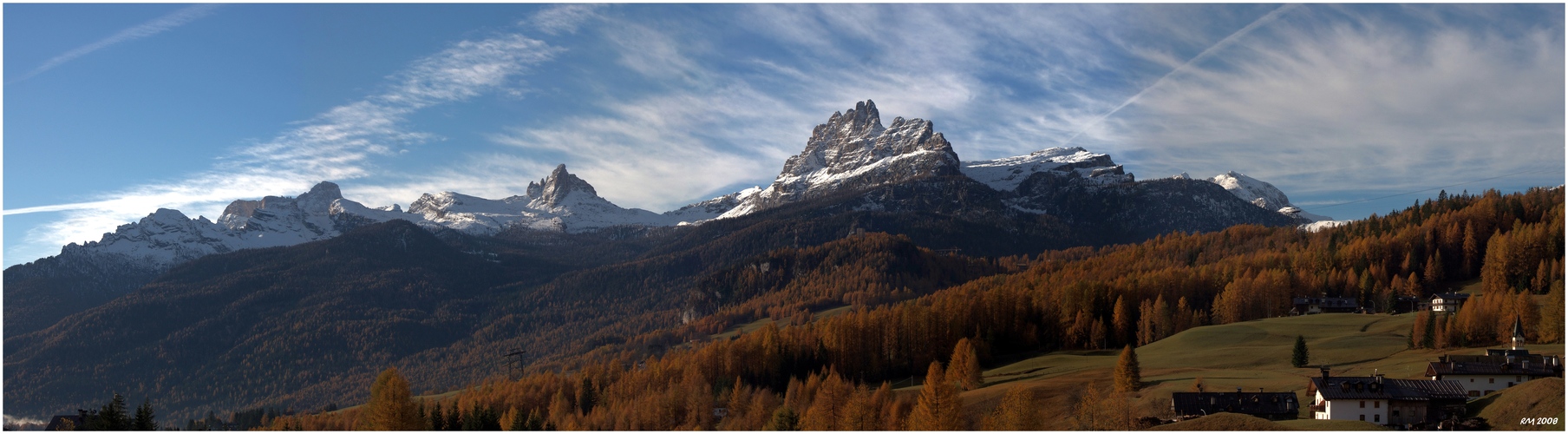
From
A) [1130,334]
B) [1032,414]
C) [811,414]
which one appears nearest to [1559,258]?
[1130,334]

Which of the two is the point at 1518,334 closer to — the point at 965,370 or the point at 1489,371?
the point at 1489,371

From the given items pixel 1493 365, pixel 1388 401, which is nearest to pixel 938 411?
pixel 1388 401

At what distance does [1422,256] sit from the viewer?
18900 centimetres

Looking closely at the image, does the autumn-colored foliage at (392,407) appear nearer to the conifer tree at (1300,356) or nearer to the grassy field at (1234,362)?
the grassy field at (1234,362)

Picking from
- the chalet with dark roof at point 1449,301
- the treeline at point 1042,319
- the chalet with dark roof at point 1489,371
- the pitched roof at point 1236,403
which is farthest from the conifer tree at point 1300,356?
the chalet with dark roof at point 1449,301

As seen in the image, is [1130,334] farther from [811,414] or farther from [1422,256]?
[811,414]

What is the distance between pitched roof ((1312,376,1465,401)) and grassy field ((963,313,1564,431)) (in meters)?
6.07

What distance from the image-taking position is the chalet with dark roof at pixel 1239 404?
94188 millimetres

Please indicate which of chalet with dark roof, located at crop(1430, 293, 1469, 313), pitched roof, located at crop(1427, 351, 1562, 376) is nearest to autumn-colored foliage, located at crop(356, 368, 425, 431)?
pitched roof, located at crop(1427, 351, 1562, 376)

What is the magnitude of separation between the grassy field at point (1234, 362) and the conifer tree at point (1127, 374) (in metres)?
1.54

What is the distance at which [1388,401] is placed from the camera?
91688 mm

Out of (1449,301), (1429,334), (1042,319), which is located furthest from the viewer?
(1042,319)

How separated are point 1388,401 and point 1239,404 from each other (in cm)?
1130

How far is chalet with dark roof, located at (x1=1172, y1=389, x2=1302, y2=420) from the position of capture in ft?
309
